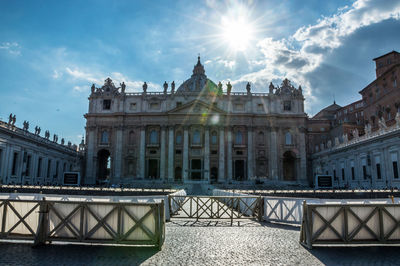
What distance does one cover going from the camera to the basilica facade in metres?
57.6

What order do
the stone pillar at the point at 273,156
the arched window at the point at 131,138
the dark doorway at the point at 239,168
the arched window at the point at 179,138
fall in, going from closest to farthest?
the stone pillar at the point at 273,156, the arched window at the point at 179,138, the dark doorway at the point at 239,168, the arched window at the point at 131,138

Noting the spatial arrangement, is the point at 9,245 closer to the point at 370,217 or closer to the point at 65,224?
the point at 65,224

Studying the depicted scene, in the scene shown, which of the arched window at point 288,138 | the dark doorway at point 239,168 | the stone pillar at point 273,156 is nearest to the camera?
the stone pillar at point 273,156

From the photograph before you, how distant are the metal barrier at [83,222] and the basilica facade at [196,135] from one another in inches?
1852

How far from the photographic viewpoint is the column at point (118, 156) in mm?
56844

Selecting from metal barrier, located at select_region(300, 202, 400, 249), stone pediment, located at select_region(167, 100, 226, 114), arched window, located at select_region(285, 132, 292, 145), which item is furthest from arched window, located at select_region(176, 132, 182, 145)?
metal barrier, located at select_region(300, 202, 400, 249)

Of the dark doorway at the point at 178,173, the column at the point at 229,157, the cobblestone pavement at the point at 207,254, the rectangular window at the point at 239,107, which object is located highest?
the rectangular window at the point at 239,107

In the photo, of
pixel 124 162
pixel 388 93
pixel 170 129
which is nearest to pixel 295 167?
pixel 388 93

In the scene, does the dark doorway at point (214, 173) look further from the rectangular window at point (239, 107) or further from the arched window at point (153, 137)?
the rectangular window at point (239, 107)

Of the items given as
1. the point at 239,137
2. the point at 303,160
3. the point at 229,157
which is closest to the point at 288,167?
the point at 303,160

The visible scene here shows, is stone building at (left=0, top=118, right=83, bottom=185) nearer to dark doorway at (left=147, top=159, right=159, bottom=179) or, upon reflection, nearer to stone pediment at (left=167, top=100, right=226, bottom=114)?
dark doorway at (left=147, top=159, right=159, bottom=179)

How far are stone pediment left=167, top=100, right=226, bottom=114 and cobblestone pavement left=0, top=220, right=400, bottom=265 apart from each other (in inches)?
1893

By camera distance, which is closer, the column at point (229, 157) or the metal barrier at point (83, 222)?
the metal barrier at point (83, 222)

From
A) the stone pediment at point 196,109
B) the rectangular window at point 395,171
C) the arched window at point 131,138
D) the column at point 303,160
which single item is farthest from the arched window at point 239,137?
the rectangular window at point 395,171
